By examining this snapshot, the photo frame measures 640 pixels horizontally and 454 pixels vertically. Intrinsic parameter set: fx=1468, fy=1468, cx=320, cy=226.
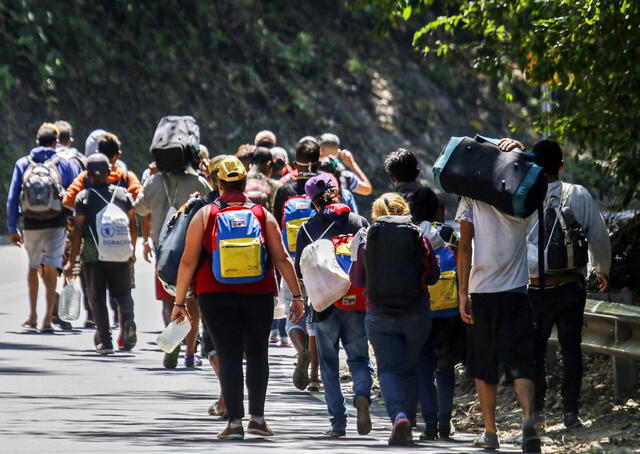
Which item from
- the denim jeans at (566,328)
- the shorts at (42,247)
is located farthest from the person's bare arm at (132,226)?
the denim jeans at (566,328)

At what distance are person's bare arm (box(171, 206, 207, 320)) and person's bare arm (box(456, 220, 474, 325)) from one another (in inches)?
64.9

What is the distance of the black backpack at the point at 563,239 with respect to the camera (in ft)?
31.6

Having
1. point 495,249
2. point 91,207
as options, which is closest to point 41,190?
point 91,207

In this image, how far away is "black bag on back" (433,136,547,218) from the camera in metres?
8.65

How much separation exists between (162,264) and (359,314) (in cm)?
138

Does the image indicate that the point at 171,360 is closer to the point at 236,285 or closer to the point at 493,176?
the point at 236,285

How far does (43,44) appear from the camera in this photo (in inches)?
1293

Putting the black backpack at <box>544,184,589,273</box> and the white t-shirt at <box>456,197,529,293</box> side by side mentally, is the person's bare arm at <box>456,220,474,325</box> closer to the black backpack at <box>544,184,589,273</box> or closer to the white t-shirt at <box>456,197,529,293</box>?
the white t-shirt at <box>456,197,529,293</box>

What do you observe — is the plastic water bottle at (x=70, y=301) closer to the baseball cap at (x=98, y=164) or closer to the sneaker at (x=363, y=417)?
the baseball cap at (x=98, y=164)

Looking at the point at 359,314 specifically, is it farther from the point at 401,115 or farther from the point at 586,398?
the point at 401,115

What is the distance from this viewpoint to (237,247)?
9.14 metres

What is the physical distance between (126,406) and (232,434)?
5.94ft

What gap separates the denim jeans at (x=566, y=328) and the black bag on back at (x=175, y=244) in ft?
7.69

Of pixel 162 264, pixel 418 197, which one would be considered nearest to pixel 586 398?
pixel 418 197
